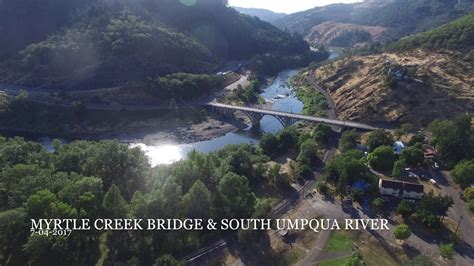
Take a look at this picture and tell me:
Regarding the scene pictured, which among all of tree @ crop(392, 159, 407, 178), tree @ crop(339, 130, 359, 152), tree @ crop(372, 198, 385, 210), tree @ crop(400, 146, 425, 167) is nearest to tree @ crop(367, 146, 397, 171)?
tree @ crop(400, 146, 425, 167)

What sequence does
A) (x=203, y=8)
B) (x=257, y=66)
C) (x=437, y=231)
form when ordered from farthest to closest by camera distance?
(x=203, y=8) → (x=257, y=66) → (x=437, y=231)

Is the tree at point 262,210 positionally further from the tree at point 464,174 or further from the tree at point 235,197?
the tree at point 464,174

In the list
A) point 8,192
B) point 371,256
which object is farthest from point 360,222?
point 8,192

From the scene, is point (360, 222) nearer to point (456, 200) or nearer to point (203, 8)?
point (456, 200)

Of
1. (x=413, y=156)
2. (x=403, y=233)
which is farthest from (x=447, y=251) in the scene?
(x=413, y=156)

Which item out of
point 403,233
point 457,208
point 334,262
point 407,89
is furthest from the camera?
point 407,89

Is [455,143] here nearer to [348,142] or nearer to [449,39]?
[348,142]
